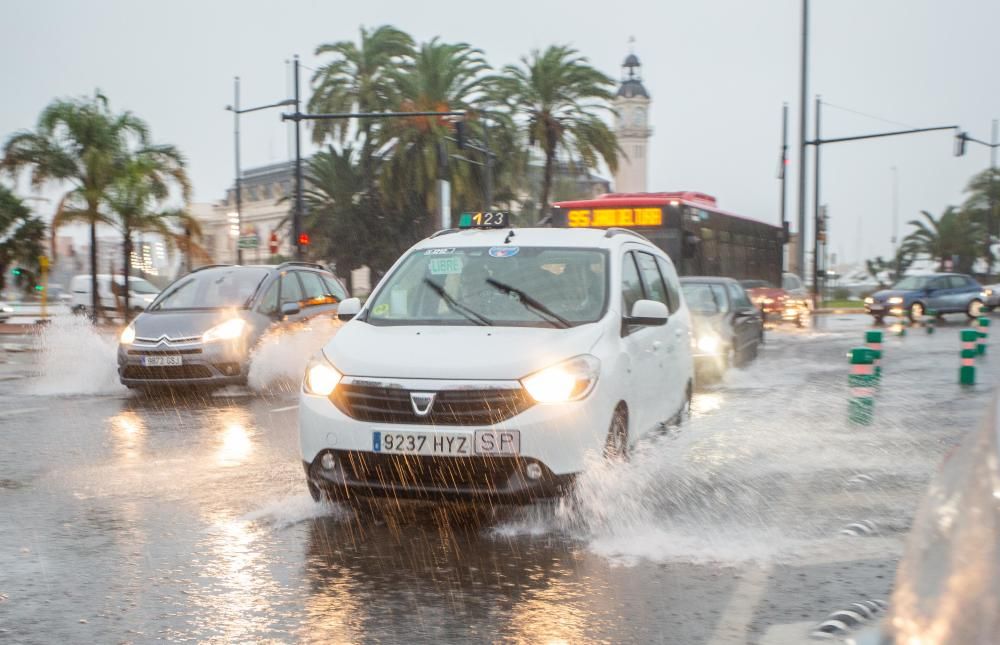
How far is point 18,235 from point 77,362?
25.4 meters

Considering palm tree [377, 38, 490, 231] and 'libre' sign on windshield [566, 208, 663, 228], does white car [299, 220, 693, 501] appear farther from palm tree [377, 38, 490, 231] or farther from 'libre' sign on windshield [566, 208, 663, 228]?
palm tree [377, 38, 490, 231]

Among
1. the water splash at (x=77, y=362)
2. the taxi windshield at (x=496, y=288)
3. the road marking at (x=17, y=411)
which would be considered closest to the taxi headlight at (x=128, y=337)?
the water splash at (x=77, y=362)

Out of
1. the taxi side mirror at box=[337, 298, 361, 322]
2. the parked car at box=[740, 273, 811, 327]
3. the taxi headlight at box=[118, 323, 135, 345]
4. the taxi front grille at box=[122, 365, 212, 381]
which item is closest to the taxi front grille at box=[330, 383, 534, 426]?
the taxi side mirror at box=[337, 298, 361, 322]

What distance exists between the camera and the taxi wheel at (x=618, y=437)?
6.42 m

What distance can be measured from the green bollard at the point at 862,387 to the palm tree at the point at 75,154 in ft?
84.0

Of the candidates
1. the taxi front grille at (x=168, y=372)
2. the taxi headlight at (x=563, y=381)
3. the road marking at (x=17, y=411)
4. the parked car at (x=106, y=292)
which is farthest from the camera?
Answer: the parked car at (x=106, y=292)

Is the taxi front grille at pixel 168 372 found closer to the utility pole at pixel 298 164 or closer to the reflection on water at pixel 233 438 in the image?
the reflection on water at pixel 233 438

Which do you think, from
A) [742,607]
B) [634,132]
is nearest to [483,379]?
[742,607]

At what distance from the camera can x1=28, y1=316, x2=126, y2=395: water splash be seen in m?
14.5

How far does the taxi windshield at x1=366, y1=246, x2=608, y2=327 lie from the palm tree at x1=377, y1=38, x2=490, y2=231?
32.9 m

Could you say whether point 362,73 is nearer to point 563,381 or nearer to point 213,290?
point 213,290

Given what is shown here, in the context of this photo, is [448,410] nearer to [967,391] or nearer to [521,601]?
[521,601]

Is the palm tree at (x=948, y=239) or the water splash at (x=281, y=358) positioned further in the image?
the palm tree at (x=948, y=239)

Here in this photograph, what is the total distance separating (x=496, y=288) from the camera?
23.5ft
